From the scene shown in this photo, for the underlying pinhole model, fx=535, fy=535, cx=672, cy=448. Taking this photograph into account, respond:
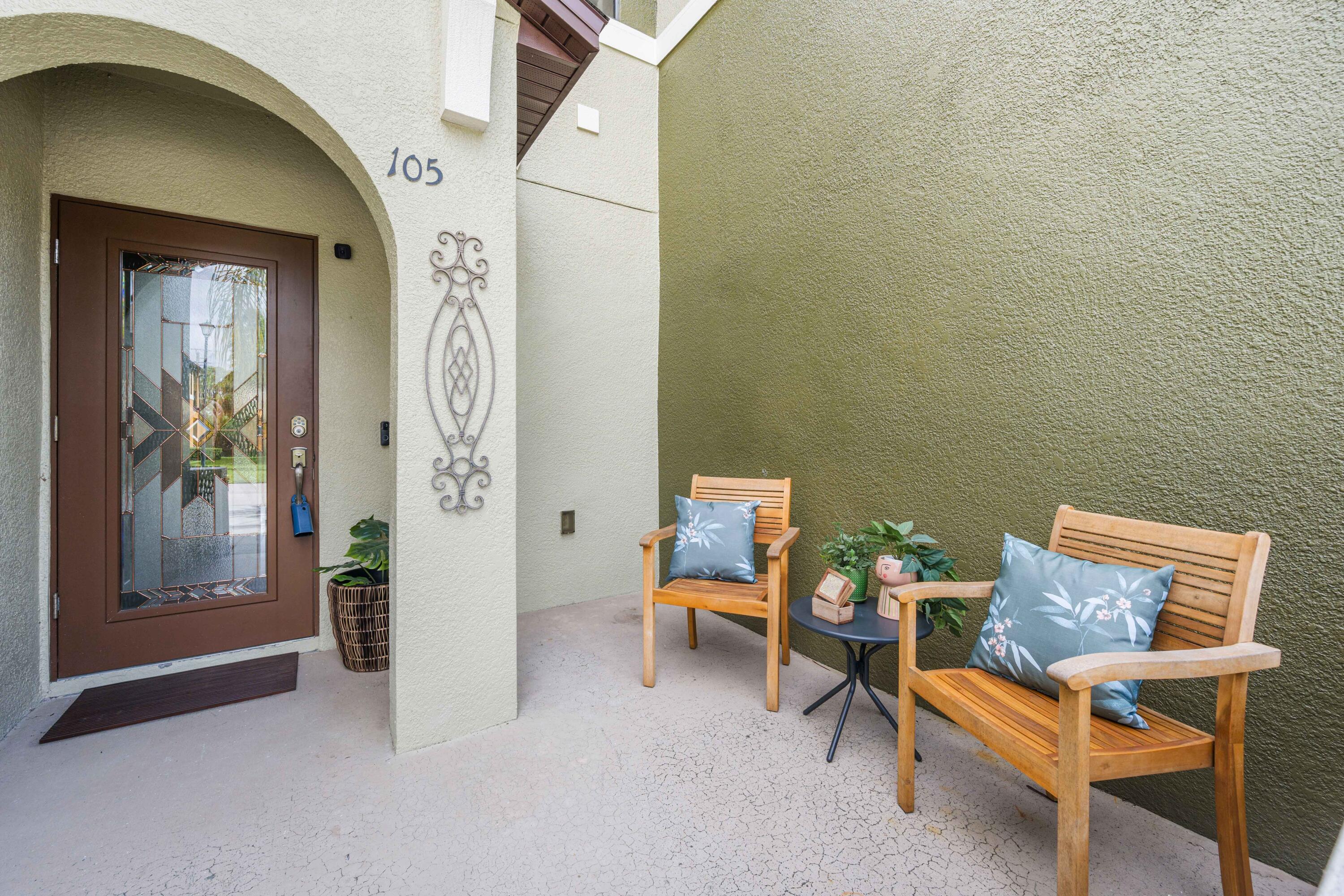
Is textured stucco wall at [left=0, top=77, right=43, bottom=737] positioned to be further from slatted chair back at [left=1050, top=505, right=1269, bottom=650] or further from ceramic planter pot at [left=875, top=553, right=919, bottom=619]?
slatted chair back at [left=1050, top=505, right=1269, bottom=650]

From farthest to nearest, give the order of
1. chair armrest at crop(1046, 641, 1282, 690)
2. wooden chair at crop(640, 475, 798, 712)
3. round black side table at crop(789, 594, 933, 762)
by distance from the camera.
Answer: wooden chair at crop(640, 475, 798, 712) → round black side table at crop(789, 594, 933, 762) → chair armrest at crop(1046, 641, 1282, 690)

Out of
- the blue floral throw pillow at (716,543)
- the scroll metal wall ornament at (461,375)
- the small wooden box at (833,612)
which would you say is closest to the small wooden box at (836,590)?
the small wooden box at (833,612)

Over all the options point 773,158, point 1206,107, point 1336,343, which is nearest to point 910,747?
point 1336,343

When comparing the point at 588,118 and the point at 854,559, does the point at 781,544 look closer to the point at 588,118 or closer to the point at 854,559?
the point at 854,559

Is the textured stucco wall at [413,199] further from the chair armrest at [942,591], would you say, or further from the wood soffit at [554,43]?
the chair armrest at [942,591]

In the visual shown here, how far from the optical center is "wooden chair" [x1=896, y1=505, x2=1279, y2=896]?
1169 millimetres

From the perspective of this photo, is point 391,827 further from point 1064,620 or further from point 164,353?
point 164,353

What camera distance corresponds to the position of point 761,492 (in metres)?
2.81

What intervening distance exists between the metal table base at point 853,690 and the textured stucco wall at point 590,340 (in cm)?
189

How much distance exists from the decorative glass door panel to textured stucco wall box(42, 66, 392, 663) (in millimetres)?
237

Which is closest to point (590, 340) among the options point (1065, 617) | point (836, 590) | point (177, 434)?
point (177, 434)

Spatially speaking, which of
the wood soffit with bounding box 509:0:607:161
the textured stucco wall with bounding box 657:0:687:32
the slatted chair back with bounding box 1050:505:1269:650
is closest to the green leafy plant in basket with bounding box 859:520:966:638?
the slatted chair back with bounding box 1050:505:1269:650

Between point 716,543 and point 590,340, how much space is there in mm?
1764

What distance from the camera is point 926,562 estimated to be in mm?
2021
